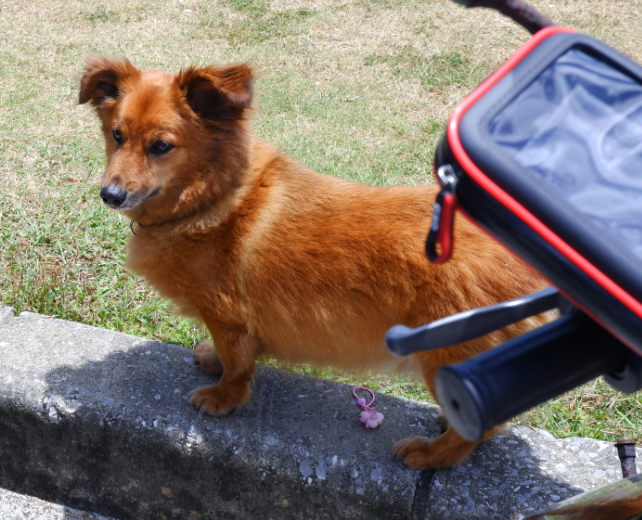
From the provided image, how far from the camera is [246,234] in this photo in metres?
2.60

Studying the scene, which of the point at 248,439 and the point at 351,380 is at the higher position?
the point at 248,439

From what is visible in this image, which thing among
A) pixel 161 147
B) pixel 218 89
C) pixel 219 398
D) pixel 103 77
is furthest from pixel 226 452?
pixel 103 77

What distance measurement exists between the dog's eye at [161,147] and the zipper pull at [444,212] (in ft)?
6.49

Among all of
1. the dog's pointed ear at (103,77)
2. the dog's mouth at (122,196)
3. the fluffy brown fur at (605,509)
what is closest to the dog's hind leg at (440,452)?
the fluffy brown fur at (605,509)

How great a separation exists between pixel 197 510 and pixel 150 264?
1022 mm

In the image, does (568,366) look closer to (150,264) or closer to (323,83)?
(150,264)

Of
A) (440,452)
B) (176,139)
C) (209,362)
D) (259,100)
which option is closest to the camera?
(440,452)

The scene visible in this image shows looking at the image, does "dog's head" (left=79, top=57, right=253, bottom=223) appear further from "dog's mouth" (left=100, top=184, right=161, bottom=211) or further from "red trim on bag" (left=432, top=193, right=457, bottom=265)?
"red trim on bag" (left=432, top=193, right=457, bottom=265)

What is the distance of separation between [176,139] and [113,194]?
1.09 ft

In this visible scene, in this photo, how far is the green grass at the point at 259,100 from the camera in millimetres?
3506

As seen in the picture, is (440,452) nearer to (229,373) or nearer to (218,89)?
(229,373)

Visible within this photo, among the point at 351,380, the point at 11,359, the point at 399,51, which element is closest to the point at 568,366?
the point at 351,380

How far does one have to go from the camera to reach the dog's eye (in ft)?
8.60

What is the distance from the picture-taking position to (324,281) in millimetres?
2498
